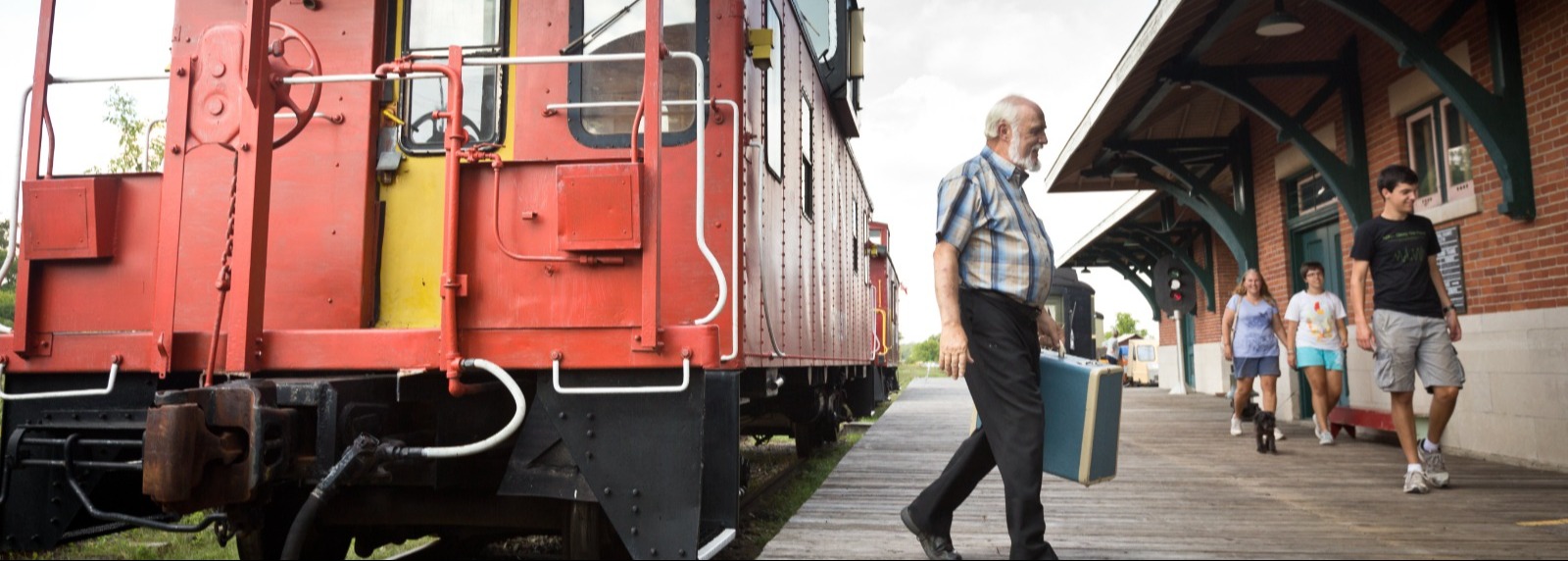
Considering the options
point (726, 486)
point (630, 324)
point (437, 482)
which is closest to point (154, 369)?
point (437, 482)

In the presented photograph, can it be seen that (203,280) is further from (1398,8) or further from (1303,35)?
(1303,35)

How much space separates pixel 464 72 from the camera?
3996 millimetres

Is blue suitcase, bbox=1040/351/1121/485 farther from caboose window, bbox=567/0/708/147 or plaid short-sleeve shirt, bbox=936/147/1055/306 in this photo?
caboose window, bbox=567/0/708/147

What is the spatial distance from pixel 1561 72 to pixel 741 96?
5.47 metres

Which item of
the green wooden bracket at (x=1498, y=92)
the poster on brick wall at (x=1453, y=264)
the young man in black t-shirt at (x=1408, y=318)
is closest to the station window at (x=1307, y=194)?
the poster on brick wall at (x=1453, y=264)

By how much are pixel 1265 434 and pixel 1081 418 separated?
16.5 feet

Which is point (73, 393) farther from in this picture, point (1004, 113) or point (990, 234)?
point (1004, 113)

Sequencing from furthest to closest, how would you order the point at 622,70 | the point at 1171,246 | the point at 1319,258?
the point at 1171,246 < the point at 1319,258 < the point at 622,70

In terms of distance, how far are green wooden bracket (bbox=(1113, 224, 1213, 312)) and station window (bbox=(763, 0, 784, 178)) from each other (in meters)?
14.4

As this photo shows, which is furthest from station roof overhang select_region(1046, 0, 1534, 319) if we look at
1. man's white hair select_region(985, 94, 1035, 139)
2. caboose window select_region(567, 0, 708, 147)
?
caboose window select_region(567, 0, 708, 147)

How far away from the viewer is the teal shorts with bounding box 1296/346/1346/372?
8000 millimetres

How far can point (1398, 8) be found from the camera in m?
8.27

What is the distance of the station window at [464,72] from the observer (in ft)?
12.9

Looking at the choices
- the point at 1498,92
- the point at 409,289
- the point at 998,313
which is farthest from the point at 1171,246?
the point at 409,289
